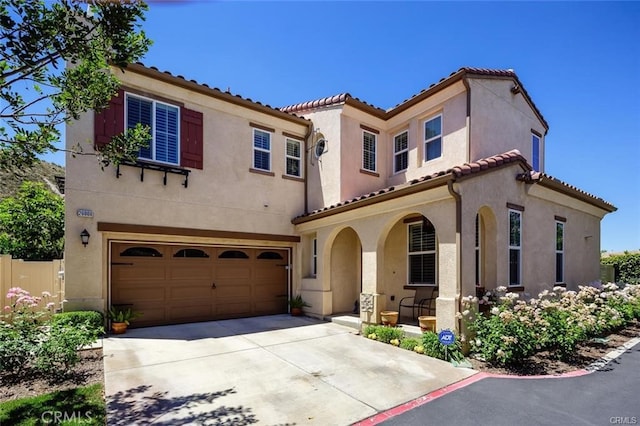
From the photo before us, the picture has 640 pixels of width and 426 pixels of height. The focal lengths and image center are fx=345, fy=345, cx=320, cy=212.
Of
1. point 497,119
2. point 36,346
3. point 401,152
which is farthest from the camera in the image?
point 401,152

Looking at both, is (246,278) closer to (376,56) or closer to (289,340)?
(289,340)

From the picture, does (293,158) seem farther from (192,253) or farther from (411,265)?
(411,265)

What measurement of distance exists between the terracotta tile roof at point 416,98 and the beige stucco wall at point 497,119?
21 centimetres

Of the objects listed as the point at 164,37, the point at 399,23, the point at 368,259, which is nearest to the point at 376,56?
the point at 399,23

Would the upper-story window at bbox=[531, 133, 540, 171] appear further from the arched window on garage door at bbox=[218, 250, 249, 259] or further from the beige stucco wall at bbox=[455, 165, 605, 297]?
the arched window on garage door at bbox=[218, 250, 249, 259]

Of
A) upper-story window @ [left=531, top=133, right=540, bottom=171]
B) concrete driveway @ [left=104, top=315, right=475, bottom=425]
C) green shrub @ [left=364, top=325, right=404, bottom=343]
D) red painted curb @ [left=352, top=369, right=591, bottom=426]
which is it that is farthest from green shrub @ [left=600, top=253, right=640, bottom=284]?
concrete driveway @ [left=104, top=315, right=475, bottom=425]

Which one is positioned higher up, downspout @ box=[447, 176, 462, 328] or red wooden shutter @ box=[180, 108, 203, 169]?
red wooden shutter @ box=[180, 108, 203, 169]

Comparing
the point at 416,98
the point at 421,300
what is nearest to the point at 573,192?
the point at 416,98

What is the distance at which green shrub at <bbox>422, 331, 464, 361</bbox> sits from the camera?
7293 millimetres

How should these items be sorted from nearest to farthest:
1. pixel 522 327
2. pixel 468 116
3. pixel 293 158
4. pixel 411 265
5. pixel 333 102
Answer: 1. pixel 522 327
2. pixel 468 116
3. pixel 411 265
4. pixel 333 102
5. pixel 293 158

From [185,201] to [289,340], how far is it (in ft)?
17.7

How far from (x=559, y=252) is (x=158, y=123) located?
13.8 m

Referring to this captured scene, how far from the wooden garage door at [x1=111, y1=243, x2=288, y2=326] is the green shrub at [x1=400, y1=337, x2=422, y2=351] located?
18.9 feet

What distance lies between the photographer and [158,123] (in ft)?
34.7
